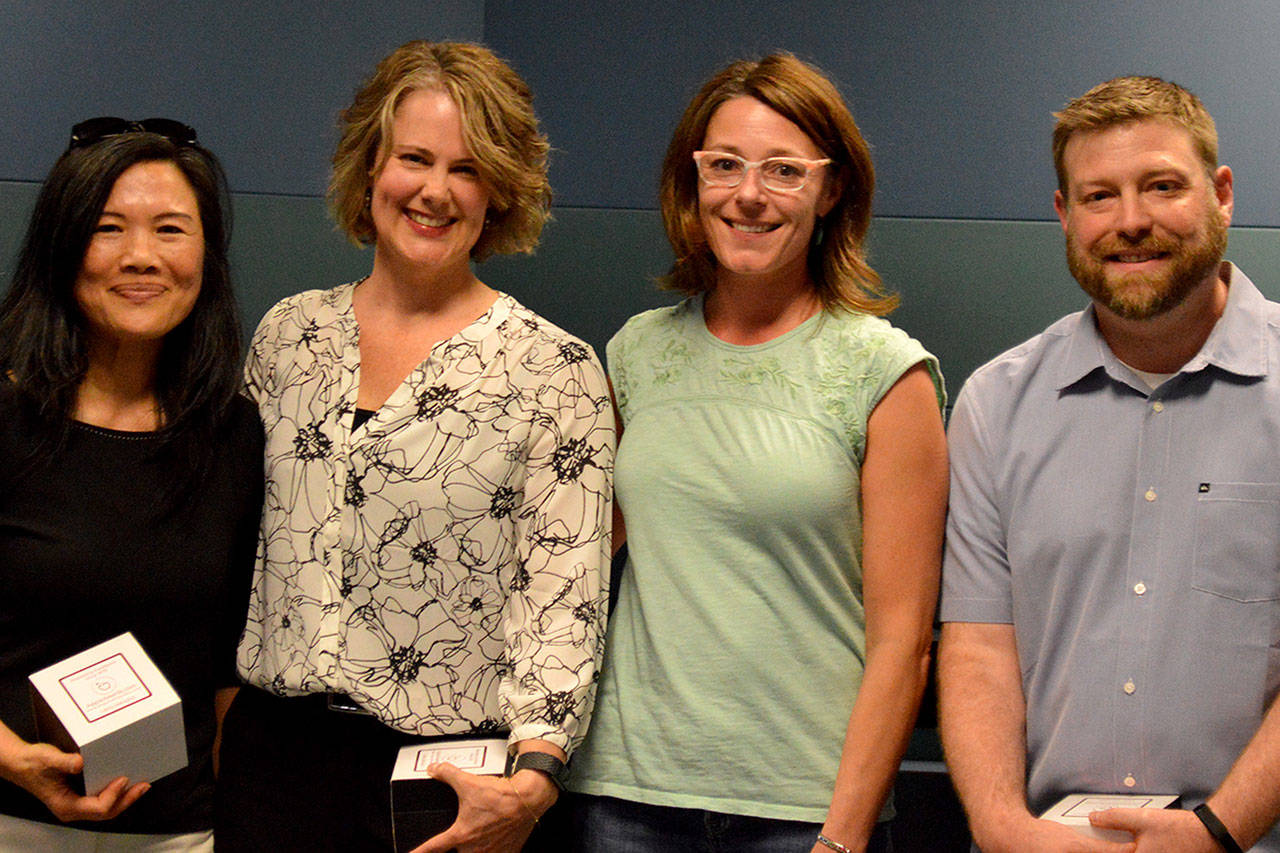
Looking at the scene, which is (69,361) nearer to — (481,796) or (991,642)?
(481,796)

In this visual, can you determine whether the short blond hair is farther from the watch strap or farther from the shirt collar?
the watch strap

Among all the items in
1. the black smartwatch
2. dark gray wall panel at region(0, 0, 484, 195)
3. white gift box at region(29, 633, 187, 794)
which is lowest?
the black smartwatch

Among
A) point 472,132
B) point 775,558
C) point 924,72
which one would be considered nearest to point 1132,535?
point 775,558

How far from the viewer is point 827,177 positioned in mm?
1943

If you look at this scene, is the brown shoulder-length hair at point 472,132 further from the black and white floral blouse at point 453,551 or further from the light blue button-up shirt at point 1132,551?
the light blue button-up shirt at point 1132,551

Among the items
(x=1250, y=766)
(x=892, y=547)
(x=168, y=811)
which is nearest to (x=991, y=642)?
(x=892, y=547)

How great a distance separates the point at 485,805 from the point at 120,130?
1231mm

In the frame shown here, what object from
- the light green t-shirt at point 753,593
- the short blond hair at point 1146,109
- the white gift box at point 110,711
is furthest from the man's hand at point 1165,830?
the white gift box at point 110,711

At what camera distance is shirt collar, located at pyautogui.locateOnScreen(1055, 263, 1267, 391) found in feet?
5.63

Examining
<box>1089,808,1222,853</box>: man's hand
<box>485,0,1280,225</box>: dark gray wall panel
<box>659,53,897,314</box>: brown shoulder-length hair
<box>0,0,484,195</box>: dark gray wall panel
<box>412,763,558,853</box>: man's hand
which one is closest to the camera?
<box>1089,808,1222,853</box>: man's hand

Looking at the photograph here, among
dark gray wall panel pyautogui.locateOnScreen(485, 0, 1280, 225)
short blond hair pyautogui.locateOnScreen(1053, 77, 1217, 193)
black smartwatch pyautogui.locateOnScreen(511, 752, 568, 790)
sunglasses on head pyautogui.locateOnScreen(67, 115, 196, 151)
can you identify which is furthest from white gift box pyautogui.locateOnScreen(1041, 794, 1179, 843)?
sunglasses on head pyautogui.locateOnScreen(67, 115, 196, 151)

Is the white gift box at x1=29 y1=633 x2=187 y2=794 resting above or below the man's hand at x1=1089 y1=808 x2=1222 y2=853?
above

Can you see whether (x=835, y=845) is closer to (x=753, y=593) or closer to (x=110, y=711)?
(x=753, y=593)

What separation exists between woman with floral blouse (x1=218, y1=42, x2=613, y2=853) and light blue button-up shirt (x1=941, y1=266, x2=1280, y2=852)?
0.65 m
